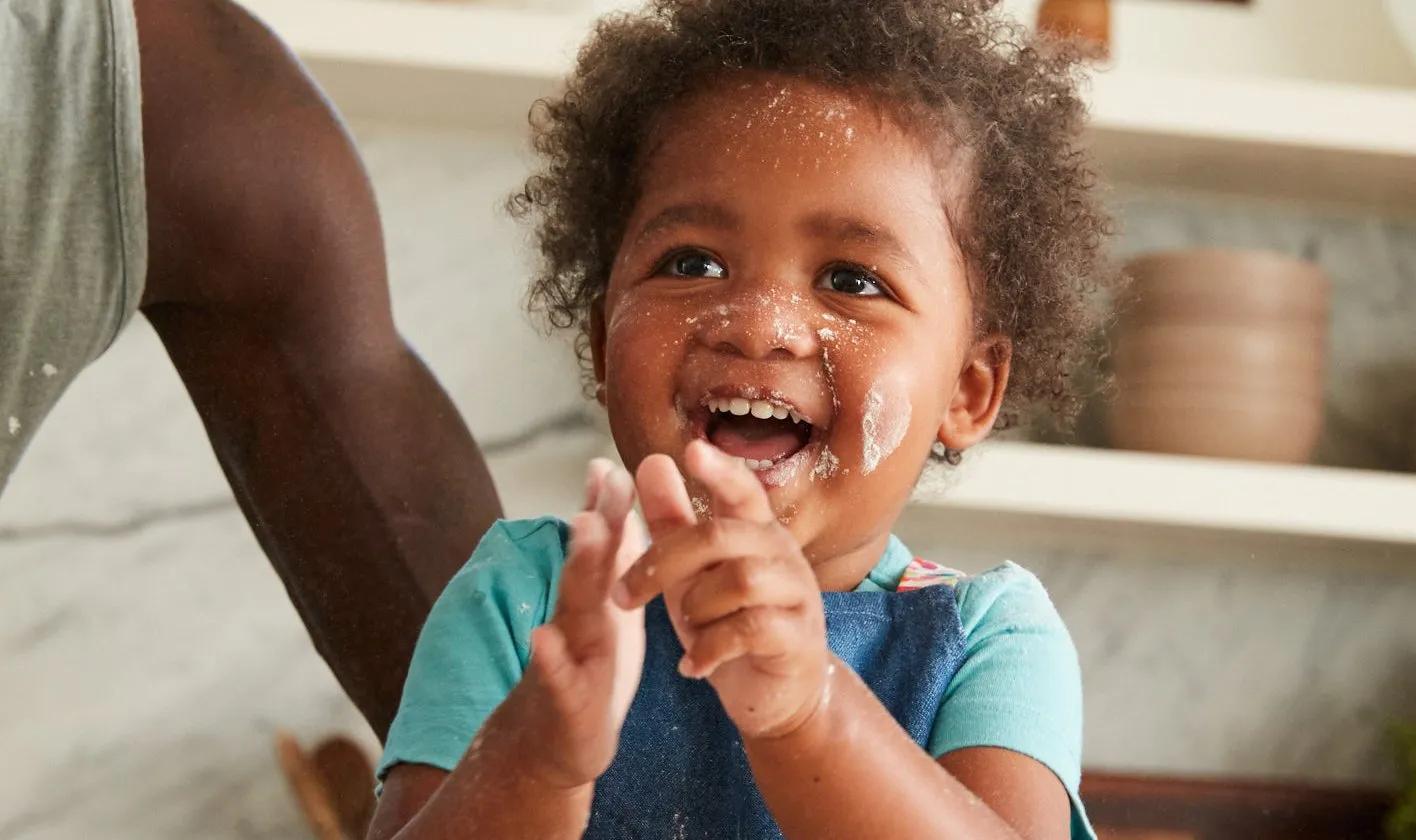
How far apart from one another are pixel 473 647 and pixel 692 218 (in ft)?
0.59

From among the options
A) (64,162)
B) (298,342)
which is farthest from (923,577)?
(64,162)

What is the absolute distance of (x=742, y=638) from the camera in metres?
0.42

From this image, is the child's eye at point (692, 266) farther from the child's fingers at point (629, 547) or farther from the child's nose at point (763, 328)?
the child's fingers at point (629, 547)

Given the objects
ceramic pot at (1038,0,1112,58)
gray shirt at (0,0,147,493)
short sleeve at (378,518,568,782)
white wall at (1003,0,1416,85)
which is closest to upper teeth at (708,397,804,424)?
short sleeve at (378,518,568,782)

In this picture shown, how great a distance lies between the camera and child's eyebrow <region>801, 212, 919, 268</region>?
0.58 m

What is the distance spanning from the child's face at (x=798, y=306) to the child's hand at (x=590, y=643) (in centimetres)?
12

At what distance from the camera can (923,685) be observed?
0.58 meters

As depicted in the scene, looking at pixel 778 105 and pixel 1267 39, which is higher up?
pixel 778 105

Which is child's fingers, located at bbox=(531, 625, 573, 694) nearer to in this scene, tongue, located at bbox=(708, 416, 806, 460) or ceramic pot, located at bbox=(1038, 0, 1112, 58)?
tongue, located at bbox=(708, 416, 806, 460)

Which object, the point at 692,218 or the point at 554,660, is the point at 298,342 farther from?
the point at 554,660

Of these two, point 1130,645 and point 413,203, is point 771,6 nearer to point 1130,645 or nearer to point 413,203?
point 413,203

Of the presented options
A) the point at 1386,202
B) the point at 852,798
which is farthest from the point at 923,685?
the point at 1386,202

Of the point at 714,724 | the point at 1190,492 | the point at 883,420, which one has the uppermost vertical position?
the point at 883,420

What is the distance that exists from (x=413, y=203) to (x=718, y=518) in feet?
3.45
